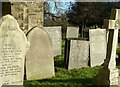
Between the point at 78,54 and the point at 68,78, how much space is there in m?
1.36

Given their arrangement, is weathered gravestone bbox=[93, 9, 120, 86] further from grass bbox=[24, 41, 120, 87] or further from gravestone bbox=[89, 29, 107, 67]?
gravestone bbox=[89, 29, 107, 67]

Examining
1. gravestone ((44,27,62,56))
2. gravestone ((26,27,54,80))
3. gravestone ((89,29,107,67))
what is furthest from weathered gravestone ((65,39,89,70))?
gravestone ((44,27,62,56))

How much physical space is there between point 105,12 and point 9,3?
1654 centimetres

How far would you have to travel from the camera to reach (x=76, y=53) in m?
8.75

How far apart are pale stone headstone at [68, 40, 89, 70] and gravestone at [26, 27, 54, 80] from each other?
3.25 feet

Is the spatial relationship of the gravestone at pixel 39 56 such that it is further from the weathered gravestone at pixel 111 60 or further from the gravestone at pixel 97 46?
the gravestone at pixel 97 46

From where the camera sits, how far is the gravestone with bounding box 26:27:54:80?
7.47 m

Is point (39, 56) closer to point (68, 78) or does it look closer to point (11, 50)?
point (68, 78)

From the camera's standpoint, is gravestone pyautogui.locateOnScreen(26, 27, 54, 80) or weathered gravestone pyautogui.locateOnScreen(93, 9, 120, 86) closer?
weathered gravestone pyautogui.locateOnScreen(93, 9, 120, 86)

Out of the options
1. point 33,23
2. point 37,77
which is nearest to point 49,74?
point 37,77

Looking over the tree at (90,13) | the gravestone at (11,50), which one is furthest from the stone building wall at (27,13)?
the tree at (90,13)

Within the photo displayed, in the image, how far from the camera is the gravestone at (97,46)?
Result: 946 centimetres

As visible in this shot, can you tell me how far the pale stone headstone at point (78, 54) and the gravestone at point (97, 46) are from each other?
1.08 feet

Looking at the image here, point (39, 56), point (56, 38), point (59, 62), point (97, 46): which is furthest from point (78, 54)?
point (56, 38)
